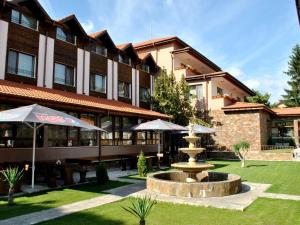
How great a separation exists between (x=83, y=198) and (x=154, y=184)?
8.72 ft

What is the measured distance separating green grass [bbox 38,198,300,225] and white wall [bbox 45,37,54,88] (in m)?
12.2

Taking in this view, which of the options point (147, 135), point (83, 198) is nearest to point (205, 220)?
point (83, 198)

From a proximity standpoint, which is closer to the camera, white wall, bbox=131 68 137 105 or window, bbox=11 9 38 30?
window, bbox=11 9 38 30

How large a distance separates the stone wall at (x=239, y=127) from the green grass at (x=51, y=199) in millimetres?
18030

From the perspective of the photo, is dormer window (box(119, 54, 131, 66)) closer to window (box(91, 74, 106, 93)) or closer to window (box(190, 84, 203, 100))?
window (box(91, 74, 106, 93))

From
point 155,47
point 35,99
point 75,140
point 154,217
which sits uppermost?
point 155,47

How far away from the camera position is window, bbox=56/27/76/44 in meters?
20.5

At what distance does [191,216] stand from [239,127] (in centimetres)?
2194

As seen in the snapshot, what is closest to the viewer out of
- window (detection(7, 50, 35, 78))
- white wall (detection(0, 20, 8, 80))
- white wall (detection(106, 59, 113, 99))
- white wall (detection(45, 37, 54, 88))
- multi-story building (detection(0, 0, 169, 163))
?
multi-story building (detection(0, 0, 169, 163))

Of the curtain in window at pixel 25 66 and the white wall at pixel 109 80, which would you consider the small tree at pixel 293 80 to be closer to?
the white wall at pixel 109 80

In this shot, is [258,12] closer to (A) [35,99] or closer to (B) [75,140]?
(A) [35,99]

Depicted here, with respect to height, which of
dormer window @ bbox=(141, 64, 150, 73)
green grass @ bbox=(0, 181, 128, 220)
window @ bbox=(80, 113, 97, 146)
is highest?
dormer window @ bbox=(141, 64, 150, 73)

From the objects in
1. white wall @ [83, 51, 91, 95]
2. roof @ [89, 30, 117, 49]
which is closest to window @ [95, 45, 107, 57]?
roof @ [89, 30, 117, 49]

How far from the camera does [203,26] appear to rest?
714 inches
